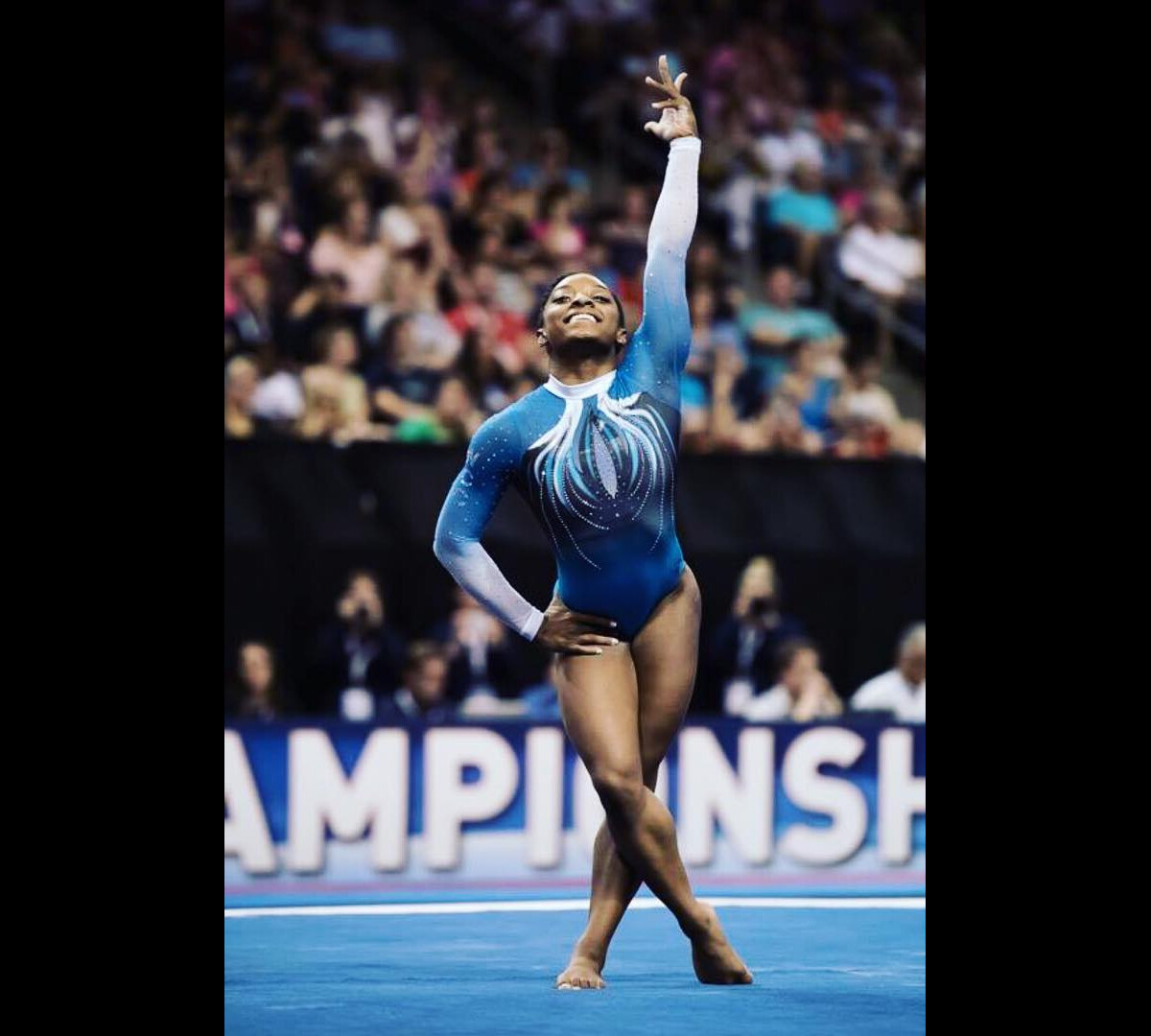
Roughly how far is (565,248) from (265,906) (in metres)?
5.15

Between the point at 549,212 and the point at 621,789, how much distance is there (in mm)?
7189

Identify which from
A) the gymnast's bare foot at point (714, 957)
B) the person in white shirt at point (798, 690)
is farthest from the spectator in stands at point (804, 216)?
the gymnast's bare foot at point (714, 957)

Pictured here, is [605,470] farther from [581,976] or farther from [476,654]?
[476,654]

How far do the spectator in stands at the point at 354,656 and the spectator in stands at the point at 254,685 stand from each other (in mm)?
244

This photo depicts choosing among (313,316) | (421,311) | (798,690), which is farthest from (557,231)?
(798,690)

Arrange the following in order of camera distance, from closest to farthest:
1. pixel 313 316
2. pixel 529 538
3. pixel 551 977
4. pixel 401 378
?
pixel 551 977 < pixel 529 538 < pixel 401 378 < pixel 313 316

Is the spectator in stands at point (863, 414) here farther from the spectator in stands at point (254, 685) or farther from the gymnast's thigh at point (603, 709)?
the gymnast's thigh at point (603, 709)

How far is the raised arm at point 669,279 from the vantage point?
6.07 m

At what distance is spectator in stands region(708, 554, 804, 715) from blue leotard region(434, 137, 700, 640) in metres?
4.12

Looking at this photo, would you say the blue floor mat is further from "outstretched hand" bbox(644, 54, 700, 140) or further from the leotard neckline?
"outstretched hand" bbox(644, 54, 700, 140)

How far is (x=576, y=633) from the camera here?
6.09m

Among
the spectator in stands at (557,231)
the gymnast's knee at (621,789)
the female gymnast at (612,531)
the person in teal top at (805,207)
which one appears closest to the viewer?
the gymnast's knee at (621,789)

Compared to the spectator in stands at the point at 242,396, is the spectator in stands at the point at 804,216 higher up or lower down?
higher up

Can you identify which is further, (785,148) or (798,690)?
(785,148)
